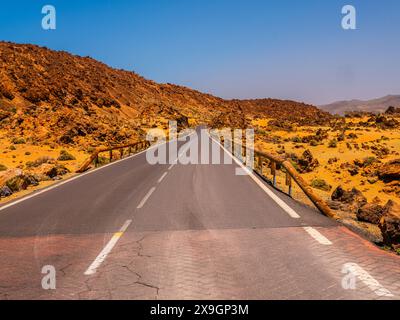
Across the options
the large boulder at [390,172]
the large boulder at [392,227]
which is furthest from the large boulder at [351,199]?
the large boulder at [390,172]

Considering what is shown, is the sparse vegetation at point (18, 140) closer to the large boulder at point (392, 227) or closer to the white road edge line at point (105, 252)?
the white road edge line at point (105, 252)

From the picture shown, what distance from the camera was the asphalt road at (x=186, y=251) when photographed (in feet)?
16.6

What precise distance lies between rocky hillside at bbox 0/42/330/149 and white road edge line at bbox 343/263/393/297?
34587 millimetres

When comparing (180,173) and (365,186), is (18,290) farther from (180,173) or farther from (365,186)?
(365,186)

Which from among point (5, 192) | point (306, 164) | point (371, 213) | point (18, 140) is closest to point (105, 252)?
point (371, 213)

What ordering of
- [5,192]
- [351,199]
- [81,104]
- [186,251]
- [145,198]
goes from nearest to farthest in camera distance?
1. [186,251]
2. [145,198]
3. [351,199]
4. [5,192]
5. [81,104]

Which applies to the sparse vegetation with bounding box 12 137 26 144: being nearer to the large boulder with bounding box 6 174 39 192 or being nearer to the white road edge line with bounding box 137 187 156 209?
the large boulder with bounding box 6 174 39 192

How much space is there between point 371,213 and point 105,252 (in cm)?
656

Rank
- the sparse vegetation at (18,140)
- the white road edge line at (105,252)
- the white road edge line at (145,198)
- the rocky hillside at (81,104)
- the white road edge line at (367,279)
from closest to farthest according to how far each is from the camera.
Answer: the white road edge line at (367,279)
the white road edge line at (105,252)
the white road edge line at (145,198)
the sparse vegetation at (18,140)
the rocky hillside at (81,104)

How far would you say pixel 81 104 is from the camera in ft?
217

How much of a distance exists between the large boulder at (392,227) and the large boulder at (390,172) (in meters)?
12.7

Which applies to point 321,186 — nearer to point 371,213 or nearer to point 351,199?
point 351,199
